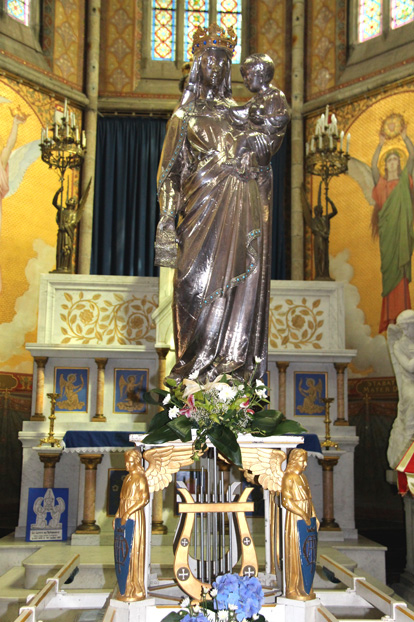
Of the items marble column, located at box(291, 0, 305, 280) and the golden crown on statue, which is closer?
the golden crown on statue

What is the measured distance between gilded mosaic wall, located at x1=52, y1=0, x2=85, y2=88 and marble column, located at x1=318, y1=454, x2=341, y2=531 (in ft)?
27.1

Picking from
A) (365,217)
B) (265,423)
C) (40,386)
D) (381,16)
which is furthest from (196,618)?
(381,16)

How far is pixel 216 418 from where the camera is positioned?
3.26 metres

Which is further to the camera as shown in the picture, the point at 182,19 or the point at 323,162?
the point at 182,19

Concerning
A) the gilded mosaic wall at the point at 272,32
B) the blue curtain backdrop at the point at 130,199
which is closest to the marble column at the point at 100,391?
the blue curtain backdrop at the point at 130,199

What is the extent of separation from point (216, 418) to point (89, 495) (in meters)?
4.02

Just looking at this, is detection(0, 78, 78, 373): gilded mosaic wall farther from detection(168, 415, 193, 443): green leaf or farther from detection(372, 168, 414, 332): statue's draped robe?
detection(168, 415, 193, 443): green leaf

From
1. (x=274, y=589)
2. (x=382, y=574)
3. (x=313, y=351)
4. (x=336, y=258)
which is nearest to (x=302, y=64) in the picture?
(x=336, y=258)

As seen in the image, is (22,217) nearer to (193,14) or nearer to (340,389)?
(193,14)

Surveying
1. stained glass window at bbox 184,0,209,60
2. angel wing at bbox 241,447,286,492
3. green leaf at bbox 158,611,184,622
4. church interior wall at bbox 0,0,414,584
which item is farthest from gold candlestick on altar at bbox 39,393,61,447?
stained glass window at bbox 184,0,209,60

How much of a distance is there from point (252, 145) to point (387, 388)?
23.4 ft

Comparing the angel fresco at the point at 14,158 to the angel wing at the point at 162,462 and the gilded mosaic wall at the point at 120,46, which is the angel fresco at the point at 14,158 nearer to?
the gilded mosaic wall at the point at 120,46

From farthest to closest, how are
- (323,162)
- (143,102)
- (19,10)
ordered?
(143,102) → (19,10) → (323,162)

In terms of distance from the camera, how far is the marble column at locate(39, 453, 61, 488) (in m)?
7.07
